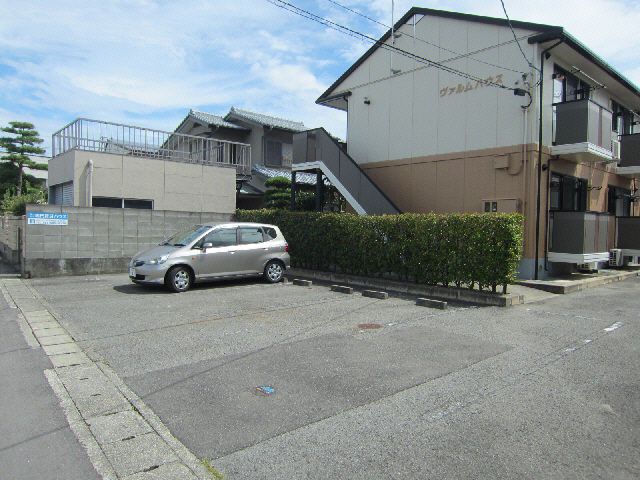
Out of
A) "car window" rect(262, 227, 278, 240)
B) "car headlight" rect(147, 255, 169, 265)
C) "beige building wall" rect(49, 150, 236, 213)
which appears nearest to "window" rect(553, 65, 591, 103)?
"car window" rect(262, 227, 278, 240)

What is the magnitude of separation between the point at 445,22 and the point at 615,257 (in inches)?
383

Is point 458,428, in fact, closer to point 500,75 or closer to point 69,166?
point 500,75

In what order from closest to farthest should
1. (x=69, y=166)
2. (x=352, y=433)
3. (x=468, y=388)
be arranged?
1. (x=352, y=433)
2. (x=468, y=388)
3. (x=69, y=166)

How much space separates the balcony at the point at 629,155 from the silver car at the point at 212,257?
504 inches

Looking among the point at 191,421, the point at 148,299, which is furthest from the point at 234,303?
the point at 191,421

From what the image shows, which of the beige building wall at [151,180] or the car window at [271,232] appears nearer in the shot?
the car window at [271,232]

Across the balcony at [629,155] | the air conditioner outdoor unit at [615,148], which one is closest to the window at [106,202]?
the air conditioner outdoor unit at [615,148]

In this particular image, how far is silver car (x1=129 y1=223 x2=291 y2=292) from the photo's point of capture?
974 centimetres

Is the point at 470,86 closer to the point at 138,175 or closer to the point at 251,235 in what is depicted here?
the point at 251,235

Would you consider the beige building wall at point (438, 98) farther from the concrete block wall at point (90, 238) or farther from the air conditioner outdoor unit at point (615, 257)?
the concrete block wall at point (90, 238)

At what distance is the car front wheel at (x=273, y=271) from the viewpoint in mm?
11297

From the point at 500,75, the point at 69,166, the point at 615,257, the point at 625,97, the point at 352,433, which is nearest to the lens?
the point at 352,433

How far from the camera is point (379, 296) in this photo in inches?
369

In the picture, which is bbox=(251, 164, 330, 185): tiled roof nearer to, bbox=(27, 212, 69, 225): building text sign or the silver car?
the silver car
